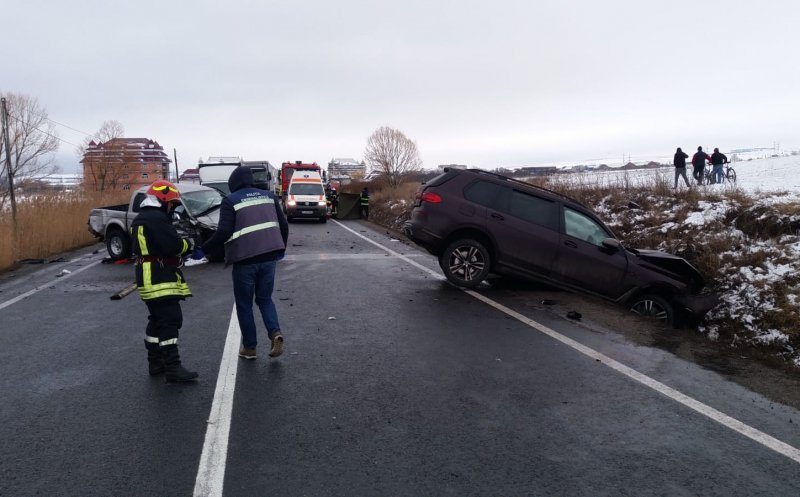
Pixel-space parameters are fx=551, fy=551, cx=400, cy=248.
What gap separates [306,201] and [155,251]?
21.0 metres

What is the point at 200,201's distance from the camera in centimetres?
1333

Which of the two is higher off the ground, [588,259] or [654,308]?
[588,259]

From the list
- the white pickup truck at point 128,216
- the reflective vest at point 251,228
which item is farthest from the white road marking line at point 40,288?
the reflective vest at point 251,228

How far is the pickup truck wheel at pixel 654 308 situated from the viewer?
306 inches

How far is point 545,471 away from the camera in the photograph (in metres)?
3.38

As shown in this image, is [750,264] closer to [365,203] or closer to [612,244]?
[612,244]

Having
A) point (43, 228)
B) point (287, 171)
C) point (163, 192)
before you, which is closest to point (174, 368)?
point (163, 192)

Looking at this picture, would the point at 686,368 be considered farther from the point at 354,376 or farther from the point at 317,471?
the point at 317,471

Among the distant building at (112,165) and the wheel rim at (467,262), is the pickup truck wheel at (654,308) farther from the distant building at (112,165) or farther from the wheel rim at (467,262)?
the distant building at (112,165)

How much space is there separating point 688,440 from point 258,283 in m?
3.90

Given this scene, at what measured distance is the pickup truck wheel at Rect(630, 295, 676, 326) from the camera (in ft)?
25.5

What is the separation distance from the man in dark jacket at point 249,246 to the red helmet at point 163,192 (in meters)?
0.46

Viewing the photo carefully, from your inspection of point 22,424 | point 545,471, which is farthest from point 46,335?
point 545,471

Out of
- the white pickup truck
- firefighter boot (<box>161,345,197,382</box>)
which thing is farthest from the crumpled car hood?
the white pickup truck
